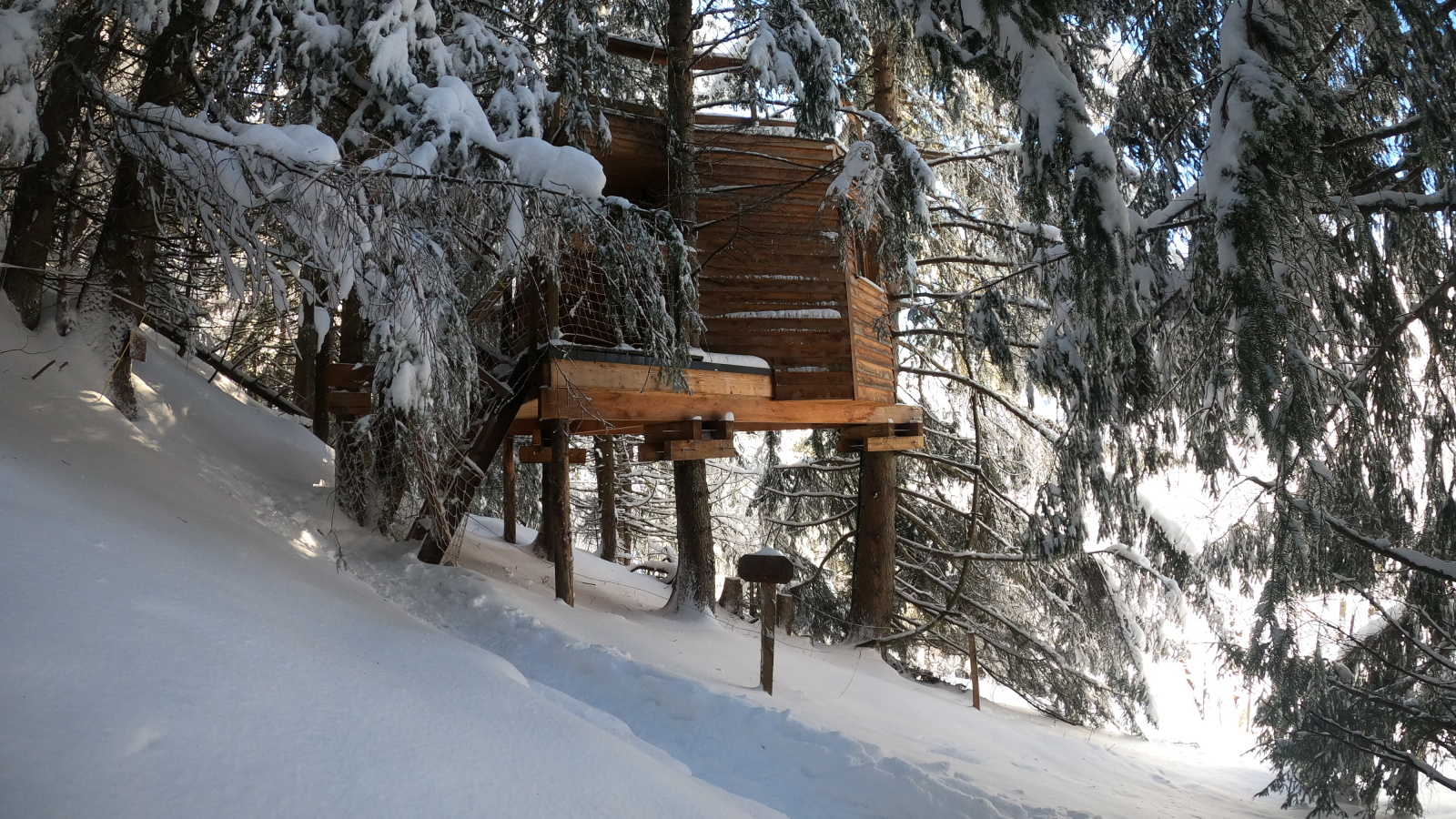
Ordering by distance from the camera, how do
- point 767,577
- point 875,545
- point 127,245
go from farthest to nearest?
point 875,545
point 767,577
point 127,245

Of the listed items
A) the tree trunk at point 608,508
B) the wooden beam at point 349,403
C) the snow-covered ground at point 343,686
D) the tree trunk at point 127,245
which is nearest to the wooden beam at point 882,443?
the snow-covered ground at point 343,686

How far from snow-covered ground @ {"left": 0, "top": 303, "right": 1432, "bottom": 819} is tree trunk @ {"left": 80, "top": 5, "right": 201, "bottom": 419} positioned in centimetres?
27

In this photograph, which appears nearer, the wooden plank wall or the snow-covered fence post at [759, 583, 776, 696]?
the snow-covered fence post at [759, 583, 776, 696]

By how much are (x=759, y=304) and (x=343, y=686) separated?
6.03m

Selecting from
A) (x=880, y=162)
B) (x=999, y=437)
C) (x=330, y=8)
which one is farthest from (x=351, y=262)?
(x=999, y=437)

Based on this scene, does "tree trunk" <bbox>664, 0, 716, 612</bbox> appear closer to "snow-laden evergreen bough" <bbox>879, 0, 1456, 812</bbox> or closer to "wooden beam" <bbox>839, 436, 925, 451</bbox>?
"wooden beam" <bbox>839, 436, 925, 451</bbox>

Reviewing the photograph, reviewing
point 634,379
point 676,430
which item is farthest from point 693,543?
point 634,379

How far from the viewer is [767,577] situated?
6.50 m

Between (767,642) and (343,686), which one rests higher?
(343,686)

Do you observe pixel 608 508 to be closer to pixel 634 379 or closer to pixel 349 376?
pixel 349 376

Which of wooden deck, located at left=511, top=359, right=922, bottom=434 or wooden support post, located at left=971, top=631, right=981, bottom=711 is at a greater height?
wooden deck, located at left=511, top=359, right=922, bottom=434

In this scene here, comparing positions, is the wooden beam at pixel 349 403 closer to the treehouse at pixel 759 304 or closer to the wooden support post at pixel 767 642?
the treehouse at pixel 759 304

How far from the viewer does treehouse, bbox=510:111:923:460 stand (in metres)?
8.43

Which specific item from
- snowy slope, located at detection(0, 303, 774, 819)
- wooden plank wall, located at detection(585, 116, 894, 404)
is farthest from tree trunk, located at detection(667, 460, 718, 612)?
snowy slope, located at detection(0, 303, 774, 819)
